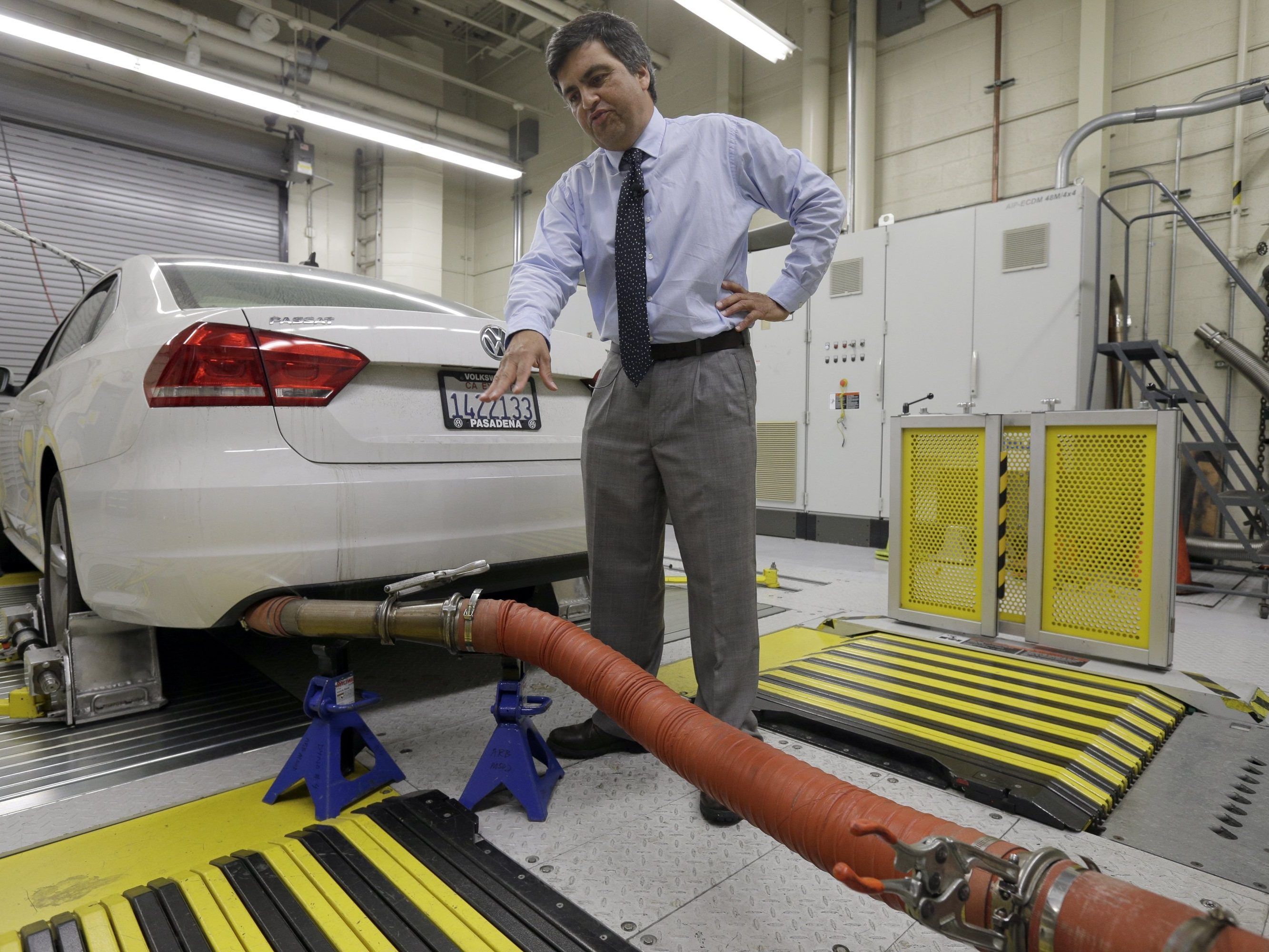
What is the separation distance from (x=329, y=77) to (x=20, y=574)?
21.9 ft

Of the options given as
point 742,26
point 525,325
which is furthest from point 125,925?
point 742,26

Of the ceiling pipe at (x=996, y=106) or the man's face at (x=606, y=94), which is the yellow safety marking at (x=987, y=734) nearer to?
the man's face at (x=606, y=94)

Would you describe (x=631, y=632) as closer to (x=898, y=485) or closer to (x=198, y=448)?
(x=198, y=448)

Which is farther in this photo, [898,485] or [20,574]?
[20,574]

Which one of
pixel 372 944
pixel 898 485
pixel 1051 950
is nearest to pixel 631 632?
pixel 372 944

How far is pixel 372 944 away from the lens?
3.46ft

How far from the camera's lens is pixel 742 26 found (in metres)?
5.64

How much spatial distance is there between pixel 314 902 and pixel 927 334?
5177 mm

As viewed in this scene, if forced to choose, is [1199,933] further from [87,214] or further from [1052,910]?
[87,214]

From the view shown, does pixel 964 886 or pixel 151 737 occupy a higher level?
pixel 964 886

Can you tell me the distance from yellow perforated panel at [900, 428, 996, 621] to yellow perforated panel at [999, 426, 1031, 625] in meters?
0.11

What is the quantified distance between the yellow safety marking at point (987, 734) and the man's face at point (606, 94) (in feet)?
5.28

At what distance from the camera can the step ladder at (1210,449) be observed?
12.9 feet

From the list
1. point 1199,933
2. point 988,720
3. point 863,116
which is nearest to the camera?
point 1199,933
